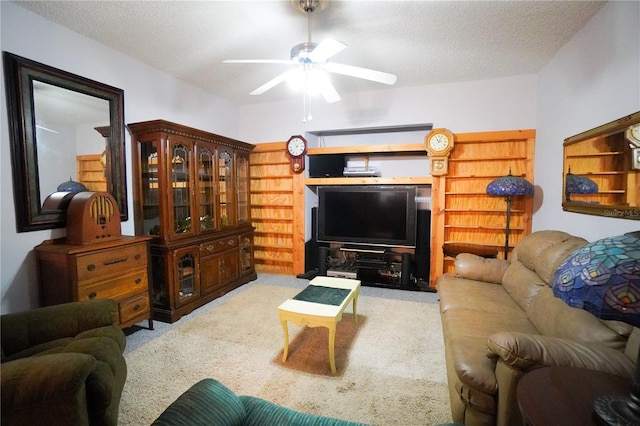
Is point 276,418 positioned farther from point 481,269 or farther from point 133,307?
point 481,269

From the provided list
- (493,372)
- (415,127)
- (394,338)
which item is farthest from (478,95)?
(493,372)

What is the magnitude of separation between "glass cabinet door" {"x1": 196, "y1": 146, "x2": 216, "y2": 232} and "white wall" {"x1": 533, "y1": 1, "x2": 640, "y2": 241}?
3.66 meters

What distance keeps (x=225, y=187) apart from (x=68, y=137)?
5.38 ft

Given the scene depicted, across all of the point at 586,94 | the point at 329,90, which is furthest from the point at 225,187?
the point at 586,94

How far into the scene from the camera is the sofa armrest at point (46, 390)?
1072 millimetres

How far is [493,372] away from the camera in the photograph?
134cm

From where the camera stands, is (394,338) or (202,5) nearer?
(202,5)

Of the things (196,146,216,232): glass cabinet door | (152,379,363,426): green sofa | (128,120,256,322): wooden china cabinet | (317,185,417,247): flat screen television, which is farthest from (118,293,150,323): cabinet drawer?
(317,185,417,247): flat screen television

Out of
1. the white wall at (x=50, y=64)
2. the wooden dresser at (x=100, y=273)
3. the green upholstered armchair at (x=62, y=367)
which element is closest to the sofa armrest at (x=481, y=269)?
the green upholstered armchair at (x=62, y=367)

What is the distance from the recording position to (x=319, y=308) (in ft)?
7.07

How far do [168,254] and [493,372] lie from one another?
2.84 metres

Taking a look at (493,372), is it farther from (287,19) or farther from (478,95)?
(478,95)

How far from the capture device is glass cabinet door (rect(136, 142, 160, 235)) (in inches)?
117

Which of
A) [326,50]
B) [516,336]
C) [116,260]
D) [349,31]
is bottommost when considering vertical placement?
[516,336]
